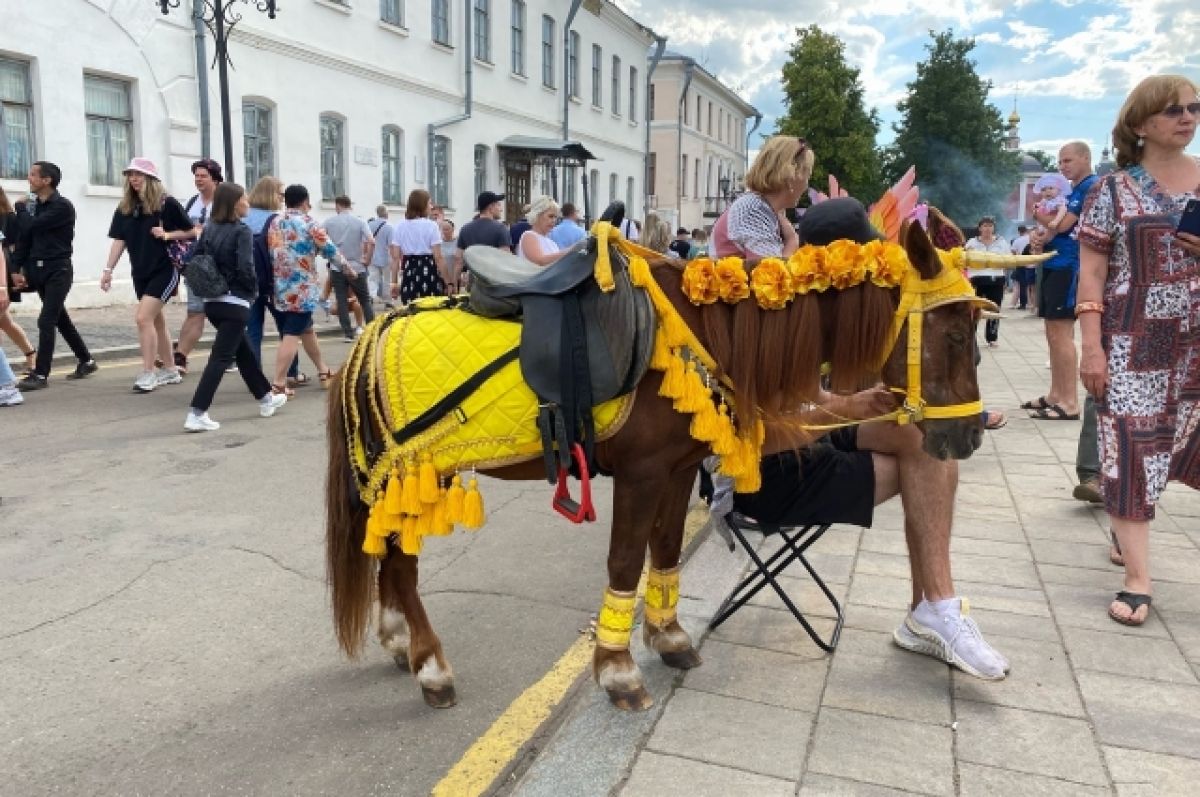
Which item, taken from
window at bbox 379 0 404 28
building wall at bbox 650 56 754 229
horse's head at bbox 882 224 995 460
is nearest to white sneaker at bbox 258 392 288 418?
horse's head at bbox 882 224 995 460

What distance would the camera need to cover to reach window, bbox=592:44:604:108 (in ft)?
102

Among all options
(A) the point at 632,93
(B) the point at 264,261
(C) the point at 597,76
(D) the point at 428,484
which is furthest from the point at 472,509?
(A) the point at 632,93

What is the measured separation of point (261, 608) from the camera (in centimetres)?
360

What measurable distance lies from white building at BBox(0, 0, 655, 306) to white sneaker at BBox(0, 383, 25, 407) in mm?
6736

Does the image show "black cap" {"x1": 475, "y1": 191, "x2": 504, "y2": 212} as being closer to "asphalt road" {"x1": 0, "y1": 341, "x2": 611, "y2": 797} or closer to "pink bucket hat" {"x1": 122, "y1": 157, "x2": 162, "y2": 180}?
"pink bucket hat" {"x1": 122, "y1": 157, "x2": 162, "y2": 180}

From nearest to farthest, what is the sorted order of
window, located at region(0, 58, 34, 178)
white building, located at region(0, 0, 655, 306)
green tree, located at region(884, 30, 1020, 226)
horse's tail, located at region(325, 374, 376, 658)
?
horse's tail, located at region(325, 374, 376, 658) < window, located at region(0, 58, 34, 178) < white building, located at region(0, 0, 655, 306) < green tree, located at region(884, 30, 1020, 226)

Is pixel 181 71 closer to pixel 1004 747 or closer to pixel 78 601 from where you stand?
pixel 78 601

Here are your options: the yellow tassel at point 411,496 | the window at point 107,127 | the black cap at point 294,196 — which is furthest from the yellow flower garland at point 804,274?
the window at point 107,127

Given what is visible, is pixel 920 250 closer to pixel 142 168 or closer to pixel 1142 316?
pixel 1142 316

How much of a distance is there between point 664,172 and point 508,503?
1651 inches

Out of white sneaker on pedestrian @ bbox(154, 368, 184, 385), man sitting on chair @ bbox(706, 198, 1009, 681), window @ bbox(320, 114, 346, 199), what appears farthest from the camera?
window @ bbox(320, 114, 346, 199)

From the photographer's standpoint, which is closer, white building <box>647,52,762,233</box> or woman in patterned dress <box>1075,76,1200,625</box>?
woman in patterned dress <box>1075,76,1200,625</box>

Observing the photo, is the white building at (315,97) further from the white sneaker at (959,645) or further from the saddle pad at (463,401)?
the white sneaker at (959,645)

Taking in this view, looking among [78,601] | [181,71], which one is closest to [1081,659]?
[78,601]
